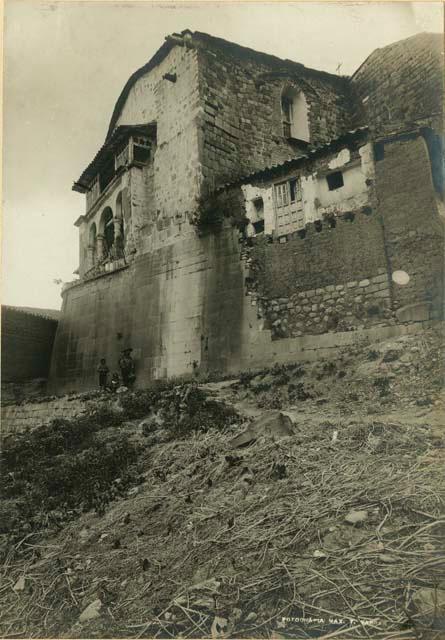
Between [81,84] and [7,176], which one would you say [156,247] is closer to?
[81,84]

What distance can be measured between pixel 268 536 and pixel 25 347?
50.9 feet

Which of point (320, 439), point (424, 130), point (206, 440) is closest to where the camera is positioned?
point (320, 439)

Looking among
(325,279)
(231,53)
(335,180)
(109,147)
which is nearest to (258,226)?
(335,180)

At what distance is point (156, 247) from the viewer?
1488cm

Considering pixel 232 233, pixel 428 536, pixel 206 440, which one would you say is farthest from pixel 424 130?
pixel 428 536

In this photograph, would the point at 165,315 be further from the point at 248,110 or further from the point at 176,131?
the point at 248,110

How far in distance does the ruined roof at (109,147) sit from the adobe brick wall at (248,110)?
2.74m

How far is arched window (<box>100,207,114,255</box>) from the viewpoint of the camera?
63.3 feet

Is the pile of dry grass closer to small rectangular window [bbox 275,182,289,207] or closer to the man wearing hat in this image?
small rectangular window [bbox 275,182,289,207]

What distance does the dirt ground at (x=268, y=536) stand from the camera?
3.98m

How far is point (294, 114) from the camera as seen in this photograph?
1695 centimetres

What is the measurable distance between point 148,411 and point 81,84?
6.75 m

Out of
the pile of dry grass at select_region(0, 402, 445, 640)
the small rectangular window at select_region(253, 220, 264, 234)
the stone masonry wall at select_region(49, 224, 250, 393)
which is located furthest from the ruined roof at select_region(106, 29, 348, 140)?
the pile of dry grass at select_region(0, 402, 445, 640)

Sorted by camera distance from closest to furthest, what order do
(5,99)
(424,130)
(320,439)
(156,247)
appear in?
1. (320,439)
2. (5,99)
3. (424,130)
4. (156,247)
